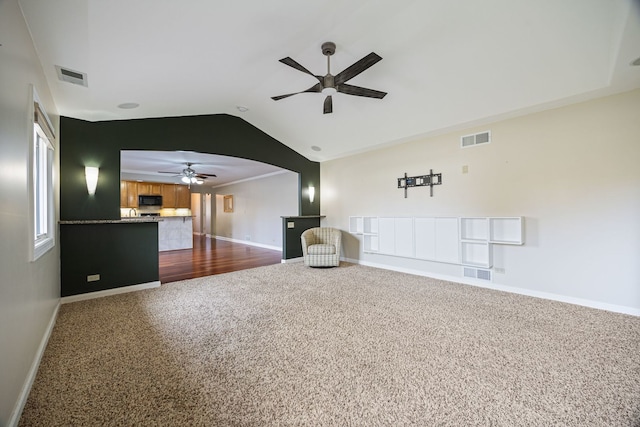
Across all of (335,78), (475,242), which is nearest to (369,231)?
(475,242)

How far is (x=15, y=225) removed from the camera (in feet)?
5.38

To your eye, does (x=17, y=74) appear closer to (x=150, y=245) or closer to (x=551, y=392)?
(x=150, y=245)

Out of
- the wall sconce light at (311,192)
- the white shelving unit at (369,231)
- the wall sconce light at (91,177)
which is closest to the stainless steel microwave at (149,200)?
the wall sconce light at (91,177)

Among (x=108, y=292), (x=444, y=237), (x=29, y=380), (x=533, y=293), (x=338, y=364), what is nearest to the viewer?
(x=29, y=380)

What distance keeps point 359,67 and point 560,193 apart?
312 centimetres

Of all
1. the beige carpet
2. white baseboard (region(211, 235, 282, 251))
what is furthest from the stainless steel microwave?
the beige carpet

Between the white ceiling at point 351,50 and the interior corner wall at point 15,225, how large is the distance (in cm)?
35

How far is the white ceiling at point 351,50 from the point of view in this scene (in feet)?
6.82

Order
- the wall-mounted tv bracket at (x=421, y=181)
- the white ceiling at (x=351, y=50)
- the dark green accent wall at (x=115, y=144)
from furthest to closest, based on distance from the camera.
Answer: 1. the wall-mounted tv bracket at (x=421, y=181)
2. the dark green accent wall at (x=115, y=144)
3. the white ceiling at (x=351, y=50)

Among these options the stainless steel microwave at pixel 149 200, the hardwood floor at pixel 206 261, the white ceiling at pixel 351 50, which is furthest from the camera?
the stainless steel microwave at pixel 149 200

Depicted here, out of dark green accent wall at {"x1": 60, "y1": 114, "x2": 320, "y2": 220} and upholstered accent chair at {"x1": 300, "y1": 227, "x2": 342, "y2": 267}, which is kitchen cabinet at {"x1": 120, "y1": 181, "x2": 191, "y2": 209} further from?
upholstered accent chair at {"x1": 300, "y1": 227, "x2": 342, "y2": 267}

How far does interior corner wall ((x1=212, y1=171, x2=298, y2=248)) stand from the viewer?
794cm

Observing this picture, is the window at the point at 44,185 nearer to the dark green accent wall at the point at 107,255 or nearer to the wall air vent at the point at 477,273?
the dark green accent wall at the point at 107,255

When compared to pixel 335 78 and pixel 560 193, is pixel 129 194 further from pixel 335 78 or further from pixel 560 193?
pixel 560 193
